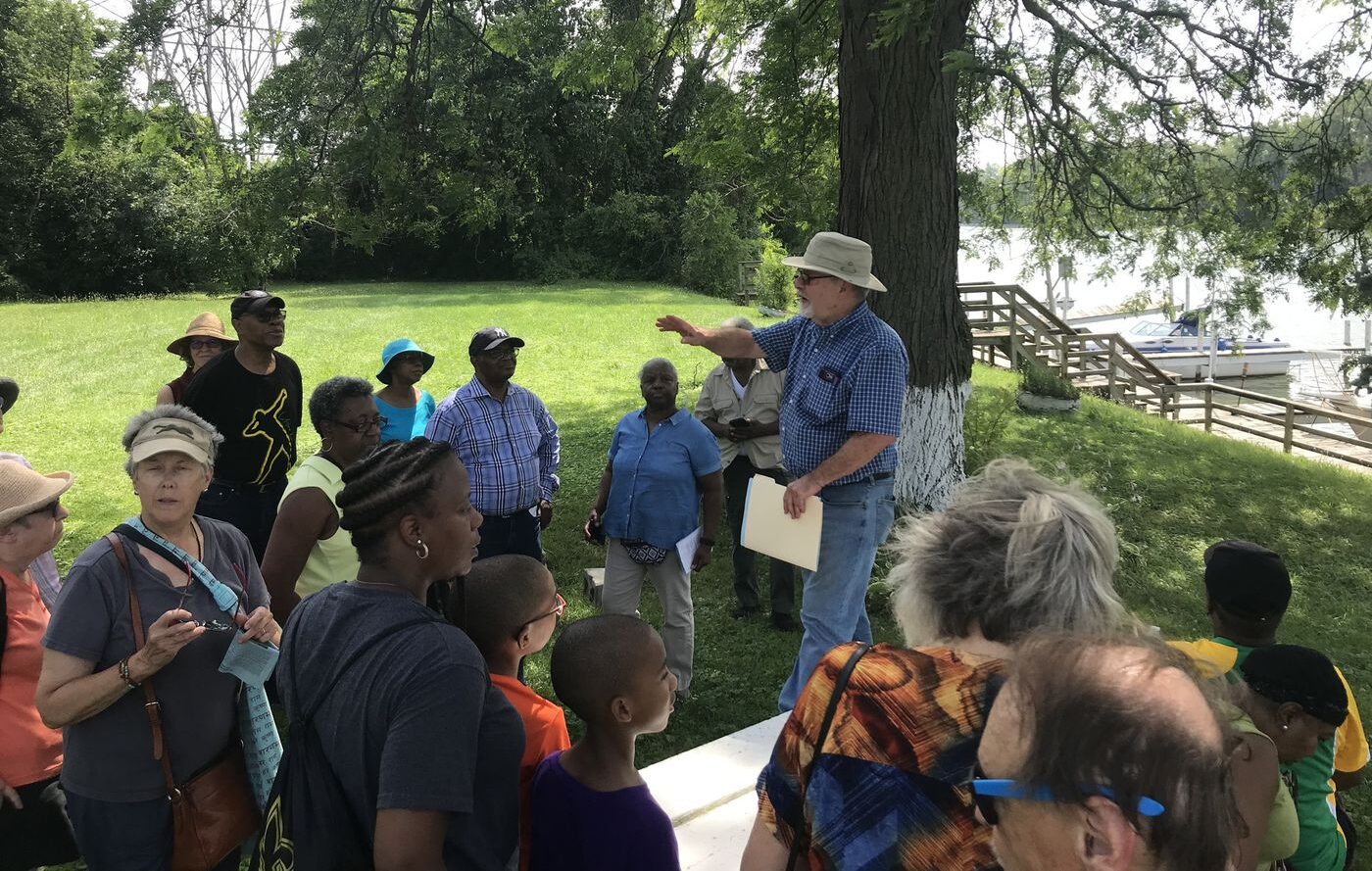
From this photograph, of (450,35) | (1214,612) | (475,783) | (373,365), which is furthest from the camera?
(373,365)

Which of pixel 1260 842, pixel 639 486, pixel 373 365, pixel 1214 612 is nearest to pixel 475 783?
pixel 1260 842

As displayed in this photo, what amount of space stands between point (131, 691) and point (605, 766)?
1.36m

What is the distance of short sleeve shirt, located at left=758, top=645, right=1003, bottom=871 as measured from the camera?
1.39 metres

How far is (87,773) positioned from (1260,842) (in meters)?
2.83

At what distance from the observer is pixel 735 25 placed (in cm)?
933

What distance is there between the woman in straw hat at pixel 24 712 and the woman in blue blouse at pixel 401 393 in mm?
2506

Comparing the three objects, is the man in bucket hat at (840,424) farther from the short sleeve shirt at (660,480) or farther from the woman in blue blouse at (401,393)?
the woman in blue blouse at (401,393)

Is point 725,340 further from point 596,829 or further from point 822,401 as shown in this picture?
point 596,829

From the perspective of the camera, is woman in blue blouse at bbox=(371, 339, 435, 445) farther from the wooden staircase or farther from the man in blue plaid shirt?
the wooden staircase

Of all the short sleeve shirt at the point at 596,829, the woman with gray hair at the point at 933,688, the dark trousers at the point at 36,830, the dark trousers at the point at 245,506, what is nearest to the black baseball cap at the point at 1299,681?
the woman with gray hair at the point at 933,688

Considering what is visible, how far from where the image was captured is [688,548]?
15.6 ft

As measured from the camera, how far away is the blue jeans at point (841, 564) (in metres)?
3.91

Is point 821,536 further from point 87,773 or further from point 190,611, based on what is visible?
point 87,773

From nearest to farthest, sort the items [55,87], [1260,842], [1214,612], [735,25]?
1. [1260,842]
2. [1214,612]
3. [735,25]
4. [55,87]
